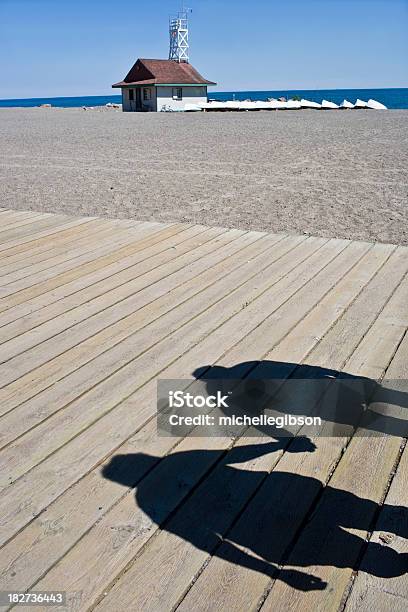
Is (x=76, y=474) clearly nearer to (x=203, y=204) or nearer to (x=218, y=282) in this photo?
(x=218, y=282)

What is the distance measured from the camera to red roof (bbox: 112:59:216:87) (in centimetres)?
4923

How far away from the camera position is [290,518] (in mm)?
2096

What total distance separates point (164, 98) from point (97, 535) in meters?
50.5

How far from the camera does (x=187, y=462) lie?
243 cm

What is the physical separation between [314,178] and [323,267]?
6.76 metres

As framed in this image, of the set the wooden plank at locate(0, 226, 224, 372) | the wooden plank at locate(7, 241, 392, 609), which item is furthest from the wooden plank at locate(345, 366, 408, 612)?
the wooden plank at locate(0, 226, 224, 372)

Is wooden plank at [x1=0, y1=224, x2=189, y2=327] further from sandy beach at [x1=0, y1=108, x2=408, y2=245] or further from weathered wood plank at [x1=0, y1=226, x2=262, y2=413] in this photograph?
sandy beach at [x1=0, y1=108, x2=408, y2=245]

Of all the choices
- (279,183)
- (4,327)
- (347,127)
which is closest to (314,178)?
(279,183)

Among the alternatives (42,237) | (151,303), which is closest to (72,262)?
(42,237)

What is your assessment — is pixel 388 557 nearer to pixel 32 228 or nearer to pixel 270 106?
pixel 32 228

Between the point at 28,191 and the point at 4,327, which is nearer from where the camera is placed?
the point at 4,327

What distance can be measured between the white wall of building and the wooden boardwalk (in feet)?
155

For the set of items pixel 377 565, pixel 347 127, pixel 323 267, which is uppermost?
pixel 347 127

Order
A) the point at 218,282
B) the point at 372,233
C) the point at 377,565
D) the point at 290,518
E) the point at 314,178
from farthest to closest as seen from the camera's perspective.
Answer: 1. the point at 314,178
2. the point at 372,233
3. the point at 218,282
4. the point at 290,518
5. the point at 377,565
